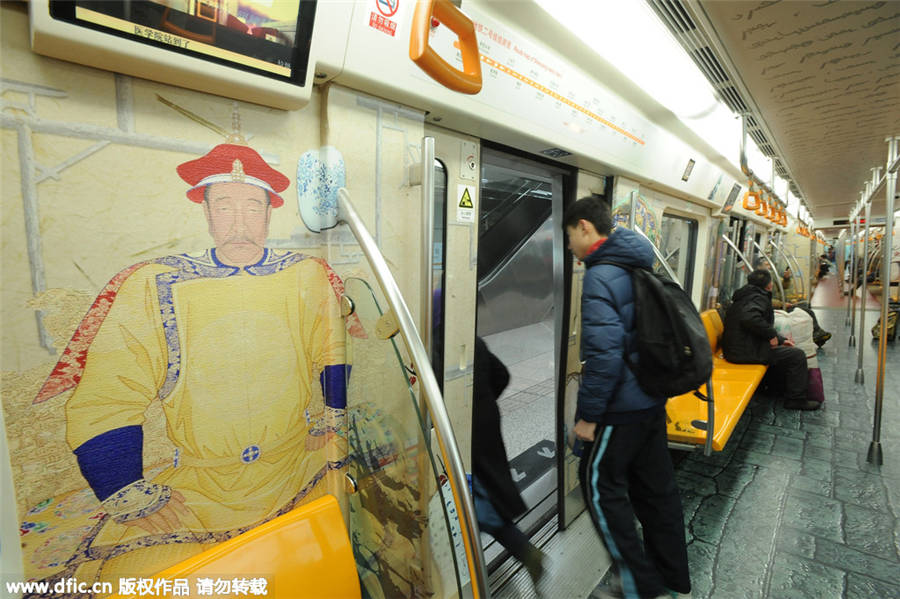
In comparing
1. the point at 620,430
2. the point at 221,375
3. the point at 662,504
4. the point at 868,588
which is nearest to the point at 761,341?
the point at 868,588

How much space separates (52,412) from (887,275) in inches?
195

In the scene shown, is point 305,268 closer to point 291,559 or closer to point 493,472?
point 291,559

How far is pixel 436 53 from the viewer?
1.14 meters

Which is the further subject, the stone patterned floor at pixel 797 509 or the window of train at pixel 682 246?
the window of train at pixel 682 246

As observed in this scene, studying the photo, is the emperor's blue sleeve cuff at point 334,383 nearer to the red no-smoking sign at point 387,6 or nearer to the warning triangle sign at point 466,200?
the warning triangle sign at point 466,200

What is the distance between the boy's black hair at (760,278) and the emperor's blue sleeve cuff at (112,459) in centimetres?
496

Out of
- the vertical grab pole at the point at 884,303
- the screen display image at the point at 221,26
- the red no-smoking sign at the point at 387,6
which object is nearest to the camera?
the screen display image at the point at 221,26

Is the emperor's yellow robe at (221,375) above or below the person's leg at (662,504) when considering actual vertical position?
above

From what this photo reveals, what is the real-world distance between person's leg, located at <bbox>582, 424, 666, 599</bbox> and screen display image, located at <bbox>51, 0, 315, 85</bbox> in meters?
1.89

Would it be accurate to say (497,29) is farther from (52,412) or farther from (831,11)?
(52,412)

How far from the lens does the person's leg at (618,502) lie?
1817mm

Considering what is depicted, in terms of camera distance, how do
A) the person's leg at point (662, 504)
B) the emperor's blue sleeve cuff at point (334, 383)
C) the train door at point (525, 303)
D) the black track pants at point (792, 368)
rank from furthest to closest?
the black track pants at point (792, 368) < the train door at point (525, 303) < the person's leg at point (662, 504) < the emperor's blue sleeve cuff at point (334, 383)

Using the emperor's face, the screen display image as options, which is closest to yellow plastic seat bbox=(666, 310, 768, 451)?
the emperor's face

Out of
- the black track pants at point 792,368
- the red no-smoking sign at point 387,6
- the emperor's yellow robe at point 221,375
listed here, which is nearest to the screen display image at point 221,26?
the red no-smoking sign at point 387,6
